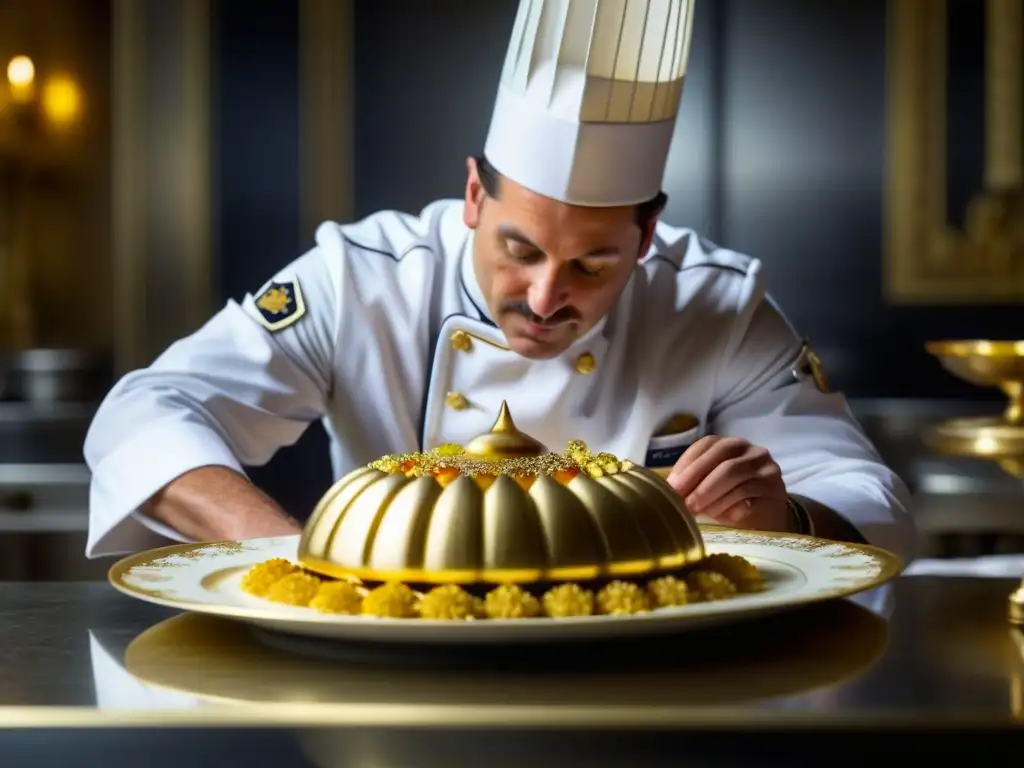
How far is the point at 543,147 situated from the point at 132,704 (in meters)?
1.06

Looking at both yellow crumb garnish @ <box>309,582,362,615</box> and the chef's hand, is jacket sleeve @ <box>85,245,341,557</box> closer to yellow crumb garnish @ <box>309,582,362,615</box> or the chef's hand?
the chef's hand

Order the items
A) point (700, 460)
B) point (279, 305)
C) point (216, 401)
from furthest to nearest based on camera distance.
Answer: point (279, 305) < point (216, 401) < point (700, 460)

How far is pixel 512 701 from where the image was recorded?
0.59 meters

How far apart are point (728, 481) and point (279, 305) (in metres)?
0.78

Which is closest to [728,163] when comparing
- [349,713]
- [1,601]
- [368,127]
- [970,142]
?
[970,142]

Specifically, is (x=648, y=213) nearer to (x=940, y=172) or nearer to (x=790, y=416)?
(x=790, y=416)

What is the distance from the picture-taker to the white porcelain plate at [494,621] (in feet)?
2.04

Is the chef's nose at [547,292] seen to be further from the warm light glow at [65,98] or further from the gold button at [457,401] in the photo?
the warm light glow at [65,98]

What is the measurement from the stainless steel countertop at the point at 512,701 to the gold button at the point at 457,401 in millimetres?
971

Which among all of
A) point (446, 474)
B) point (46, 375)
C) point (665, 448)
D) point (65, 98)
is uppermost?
point (65, 98)

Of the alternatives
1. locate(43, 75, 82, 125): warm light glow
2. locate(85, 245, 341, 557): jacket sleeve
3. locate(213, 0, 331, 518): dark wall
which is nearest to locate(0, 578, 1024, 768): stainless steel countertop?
locate(85, 245, 341, 557): jacket sleeve

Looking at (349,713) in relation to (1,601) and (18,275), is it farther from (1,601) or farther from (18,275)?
(18,275)

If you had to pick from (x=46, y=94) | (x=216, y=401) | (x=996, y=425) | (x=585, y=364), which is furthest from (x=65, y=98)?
(x=996, y=425)

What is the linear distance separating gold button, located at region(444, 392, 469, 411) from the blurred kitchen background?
71.6 inches
